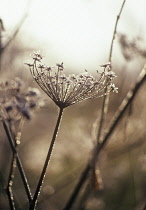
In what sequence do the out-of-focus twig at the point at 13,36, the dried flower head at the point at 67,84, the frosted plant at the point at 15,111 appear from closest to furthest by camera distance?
the frosted plant at the point at 15,111 → the dried flower head at the point at 67,84 → the out-of-focus twig at the point at 13,36

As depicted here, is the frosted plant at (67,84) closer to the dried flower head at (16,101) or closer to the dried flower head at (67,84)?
the dried flower head at (67,84)

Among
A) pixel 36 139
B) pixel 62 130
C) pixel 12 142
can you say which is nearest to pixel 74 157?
pixel 62 130

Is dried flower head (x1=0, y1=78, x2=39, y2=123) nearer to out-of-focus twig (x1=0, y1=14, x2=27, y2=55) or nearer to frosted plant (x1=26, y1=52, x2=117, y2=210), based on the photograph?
frosted plant (x1=26, y1=52, x2=117, y2=210)

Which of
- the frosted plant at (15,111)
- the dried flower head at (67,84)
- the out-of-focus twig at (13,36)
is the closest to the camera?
the frosted plant at (15,111)

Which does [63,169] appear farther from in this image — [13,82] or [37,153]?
[13,82]

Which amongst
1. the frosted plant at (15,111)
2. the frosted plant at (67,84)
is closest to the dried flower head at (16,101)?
the frosted plant at (15,111)

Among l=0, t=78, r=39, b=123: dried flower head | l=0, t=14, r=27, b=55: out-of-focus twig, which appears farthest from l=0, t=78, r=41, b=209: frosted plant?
l=0, t=14, r=27, b=55: out-of-focus twig
